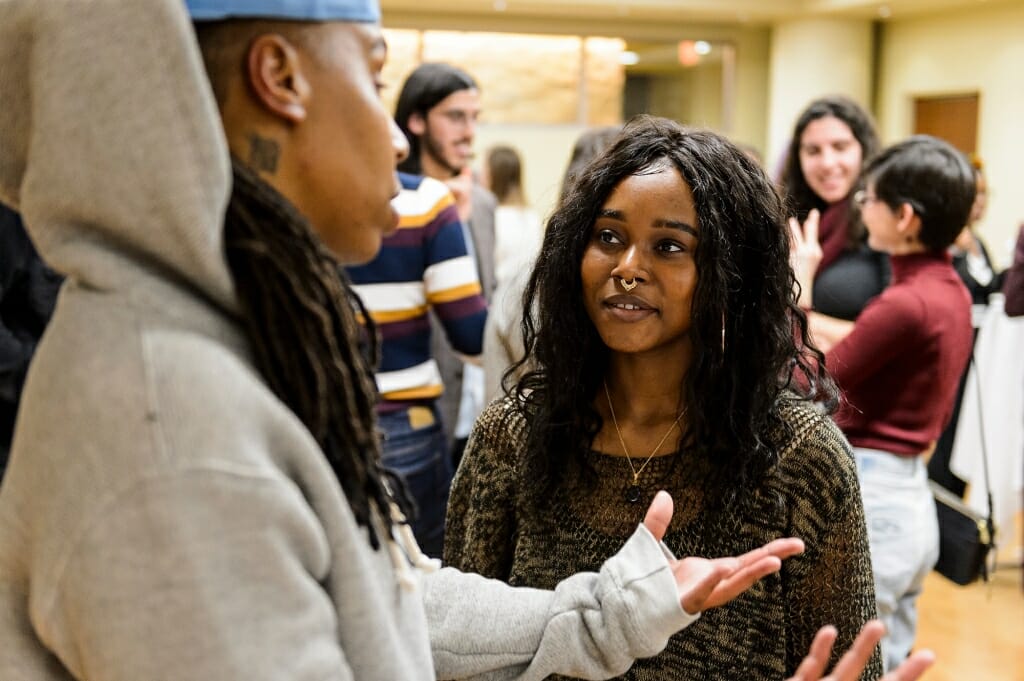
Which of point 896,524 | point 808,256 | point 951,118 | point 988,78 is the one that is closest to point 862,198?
point 808,256

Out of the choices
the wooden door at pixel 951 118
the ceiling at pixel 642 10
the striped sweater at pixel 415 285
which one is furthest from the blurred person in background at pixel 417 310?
the ceiling at pixel 642 10

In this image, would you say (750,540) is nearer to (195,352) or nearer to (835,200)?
(195,352)

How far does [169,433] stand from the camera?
0.68 meters

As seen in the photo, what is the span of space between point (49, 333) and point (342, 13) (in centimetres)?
34

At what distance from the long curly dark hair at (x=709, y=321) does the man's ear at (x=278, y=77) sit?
2.92ft

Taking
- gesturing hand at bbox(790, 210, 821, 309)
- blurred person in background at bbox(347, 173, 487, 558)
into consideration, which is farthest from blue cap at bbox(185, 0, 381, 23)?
gesturing hand at bbox(790, 210, 821, 309)

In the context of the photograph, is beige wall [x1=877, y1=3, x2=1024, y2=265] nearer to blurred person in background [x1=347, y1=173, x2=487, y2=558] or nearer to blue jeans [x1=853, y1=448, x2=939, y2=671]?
blue jeans [x1=853, y1=448, x2=939, y2=671]

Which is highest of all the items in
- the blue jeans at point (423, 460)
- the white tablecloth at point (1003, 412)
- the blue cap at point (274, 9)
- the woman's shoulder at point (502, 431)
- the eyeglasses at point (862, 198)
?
the blue cap at point (274, 9)

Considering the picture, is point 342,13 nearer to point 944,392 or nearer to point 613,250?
point 613,250

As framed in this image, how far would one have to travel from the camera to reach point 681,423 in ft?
5.41

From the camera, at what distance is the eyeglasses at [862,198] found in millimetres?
2835

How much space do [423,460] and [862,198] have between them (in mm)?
1470

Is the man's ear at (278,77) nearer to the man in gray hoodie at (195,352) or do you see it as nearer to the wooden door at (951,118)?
the man in gray hoodie at (195,352)

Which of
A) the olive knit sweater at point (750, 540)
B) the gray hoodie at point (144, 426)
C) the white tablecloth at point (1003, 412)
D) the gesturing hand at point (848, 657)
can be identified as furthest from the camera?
the white tablecloth at point (1003, 412)
